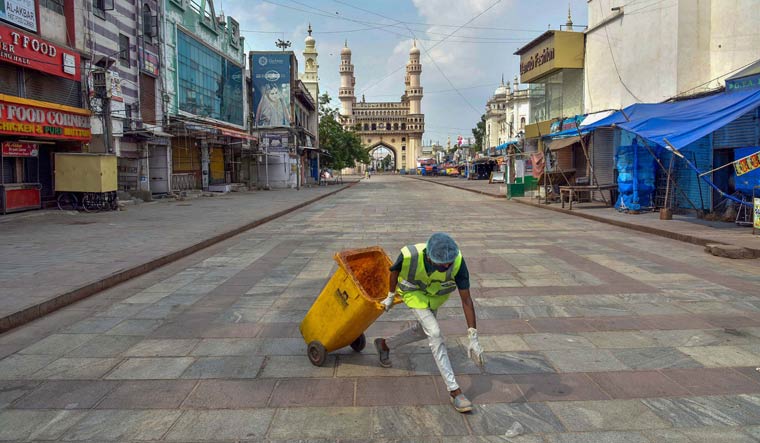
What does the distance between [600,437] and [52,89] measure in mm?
18913

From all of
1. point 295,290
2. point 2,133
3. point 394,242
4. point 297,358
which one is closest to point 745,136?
point 394,242

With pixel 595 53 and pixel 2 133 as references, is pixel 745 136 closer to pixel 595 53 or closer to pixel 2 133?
pixel 595 53

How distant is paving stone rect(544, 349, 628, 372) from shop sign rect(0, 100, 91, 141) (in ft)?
50.3

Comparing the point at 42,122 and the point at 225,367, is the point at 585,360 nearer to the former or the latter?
the point at 225,367

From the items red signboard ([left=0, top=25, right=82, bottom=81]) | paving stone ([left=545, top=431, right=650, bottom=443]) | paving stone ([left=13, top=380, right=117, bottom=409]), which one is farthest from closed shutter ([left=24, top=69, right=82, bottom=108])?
paving stone ([left=545, top=431, right=650, bottom=443])

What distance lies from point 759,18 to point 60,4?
2070 centimetres

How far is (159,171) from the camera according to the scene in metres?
25.4

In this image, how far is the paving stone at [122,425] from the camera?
3.37m

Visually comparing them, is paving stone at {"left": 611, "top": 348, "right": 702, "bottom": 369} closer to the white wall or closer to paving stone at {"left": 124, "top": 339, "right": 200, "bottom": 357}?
paving stone at {"left": 124, "top": 339, "right": 200, "bottom": 357}

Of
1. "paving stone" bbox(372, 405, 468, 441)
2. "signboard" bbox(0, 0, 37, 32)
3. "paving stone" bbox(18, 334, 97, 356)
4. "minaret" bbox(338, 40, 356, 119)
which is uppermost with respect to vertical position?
"minaret" bbox(338, 40, 356, 119)

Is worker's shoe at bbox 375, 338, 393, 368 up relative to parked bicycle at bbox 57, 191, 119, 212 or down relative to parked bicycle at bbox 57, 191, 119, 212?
down

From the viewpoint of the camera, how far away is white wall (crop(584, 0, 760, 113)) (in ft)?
53.1

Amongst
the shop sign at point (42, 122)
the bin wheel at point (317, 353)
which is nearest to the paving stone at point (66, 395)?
the bin wheel at point (317, 353)

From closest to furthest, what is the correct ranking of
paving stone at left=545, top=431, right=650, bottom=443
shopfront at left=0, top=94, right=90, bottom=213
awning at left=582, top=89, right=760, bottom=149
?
1. paving stone at left=545, top=431, right=650, bottom=443
2. awning at left=582, top=89, right=760, bottom=149
3. shopfront at left=0, top=94, right=90, bottom=213
